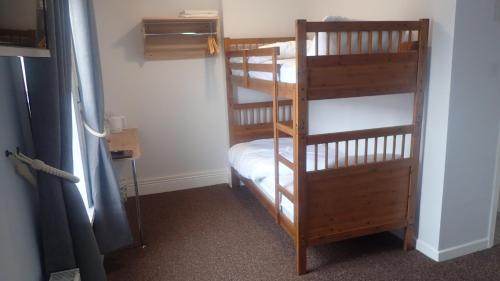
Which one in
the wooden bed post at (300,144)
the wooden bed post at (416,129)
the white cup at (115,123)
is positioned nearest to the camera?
the wooden bed post at (300,144)

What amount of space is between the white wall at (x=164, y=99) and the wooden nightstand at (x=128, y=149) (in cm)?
42

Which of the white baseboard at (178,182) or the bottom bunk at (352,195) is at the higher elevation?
the bottom bunk at (352,195)

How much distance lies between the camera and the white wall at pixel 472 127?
210 cm

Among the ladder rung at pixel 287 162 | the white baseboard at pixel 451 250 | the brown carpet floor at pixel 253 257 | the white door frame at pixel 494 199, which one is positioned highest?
the ladder rung at pixel 287 162

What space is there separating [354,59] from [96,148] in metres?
1.59

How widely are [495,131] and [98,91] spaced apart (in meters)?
2.48

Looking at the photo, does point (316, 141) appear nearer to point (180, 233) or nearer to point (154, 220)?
point (180, 233)

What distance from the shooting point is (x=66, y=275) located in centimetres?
145

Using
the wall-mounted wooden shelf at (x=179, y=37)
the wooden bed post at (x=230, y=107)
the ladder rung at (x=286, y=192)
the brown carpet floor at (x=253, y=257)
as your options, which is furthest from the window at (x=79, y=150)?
the wooden bed post at (x=230, y=107)

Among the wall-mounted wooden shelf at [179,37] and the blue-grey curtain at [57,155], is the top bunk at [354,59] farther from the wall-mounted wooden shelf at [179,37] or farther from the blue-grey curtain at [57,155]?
the wall-mounted wooden shelf at [179,37]

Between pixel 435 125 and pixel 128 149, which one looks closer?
pixel 435 125

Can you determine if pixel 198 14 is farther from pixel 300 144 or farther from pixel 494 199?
pixel 494 199

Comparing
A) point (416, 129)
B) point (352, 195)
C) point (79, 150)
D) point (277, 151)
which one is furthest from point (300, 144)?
point (79, 150)

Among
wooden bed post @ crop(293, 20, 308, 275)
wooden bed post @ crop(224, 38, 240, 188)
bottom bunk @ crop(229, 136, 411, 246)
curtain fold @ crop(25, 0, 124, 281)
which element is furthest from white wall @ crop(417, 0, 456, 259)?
curtain fold @ crop(25, 0, 124, 281)
